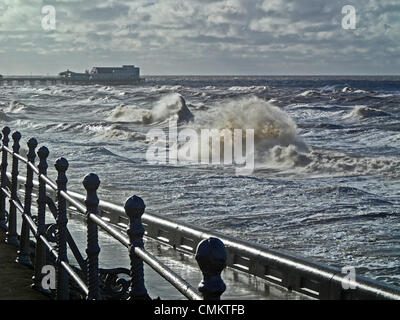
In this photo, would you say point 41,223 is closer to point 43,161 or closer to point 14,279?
point 43,161

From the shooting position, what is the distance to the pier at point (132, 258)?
2.82 metres

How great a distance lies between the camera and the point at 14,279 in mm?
5492

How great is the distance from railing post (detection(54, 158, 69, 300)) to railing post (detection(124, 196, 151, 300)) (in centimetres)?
159

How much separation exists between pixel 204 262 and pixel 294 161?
18.0 meters

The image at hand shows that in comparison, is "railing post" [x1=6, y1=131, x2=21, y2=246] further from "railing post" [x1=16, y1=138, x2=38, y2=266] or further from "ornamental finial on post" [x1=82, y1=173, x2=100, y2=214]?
"ornamental finial on post" [x1=82, y1=173, x2=100, y2=214]

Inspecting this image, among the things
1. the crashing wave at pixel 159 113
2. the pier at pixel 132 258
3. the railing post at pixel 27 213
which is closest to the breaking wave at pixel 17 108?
the crashing wave at pixel 159 113

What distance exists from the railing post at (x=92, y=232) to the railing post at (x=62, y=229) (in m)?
0.79

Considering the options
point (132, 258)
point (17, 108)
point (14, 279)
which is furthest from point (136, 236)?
point (17, 108)

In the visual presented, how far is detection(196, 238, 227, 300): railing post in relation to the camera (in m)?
2.09

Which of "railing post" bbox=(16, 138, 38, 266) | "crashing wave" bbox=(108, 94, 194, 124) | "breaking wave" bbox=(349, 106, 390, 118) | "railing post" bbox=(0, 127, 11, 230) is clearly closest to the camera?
"railing post" bbox=(16, 138, 38, 266)

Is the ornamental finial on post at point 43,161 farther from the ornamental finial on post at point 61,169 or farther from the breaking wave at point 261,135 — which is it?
the breaking wave at point 261,135

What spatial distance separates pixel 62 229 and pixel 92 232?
0.93 m

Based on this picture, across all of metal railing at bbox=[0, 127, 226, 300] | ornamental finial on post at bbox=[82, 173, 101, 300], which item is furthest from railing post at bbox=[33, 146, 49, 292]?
ornamental finial on post at bbox=[82, 173, 101, 300]

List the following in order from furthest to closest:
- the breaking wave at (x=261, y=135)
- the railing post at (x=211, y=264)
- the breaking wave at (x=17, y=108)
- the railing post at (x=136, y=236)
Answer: the breaking wave at (x=17, y=108) → the breaking wave at (x=261, y=135) → the railing post at (x=136, y=236) → the railing post at (x=211, y=264)
